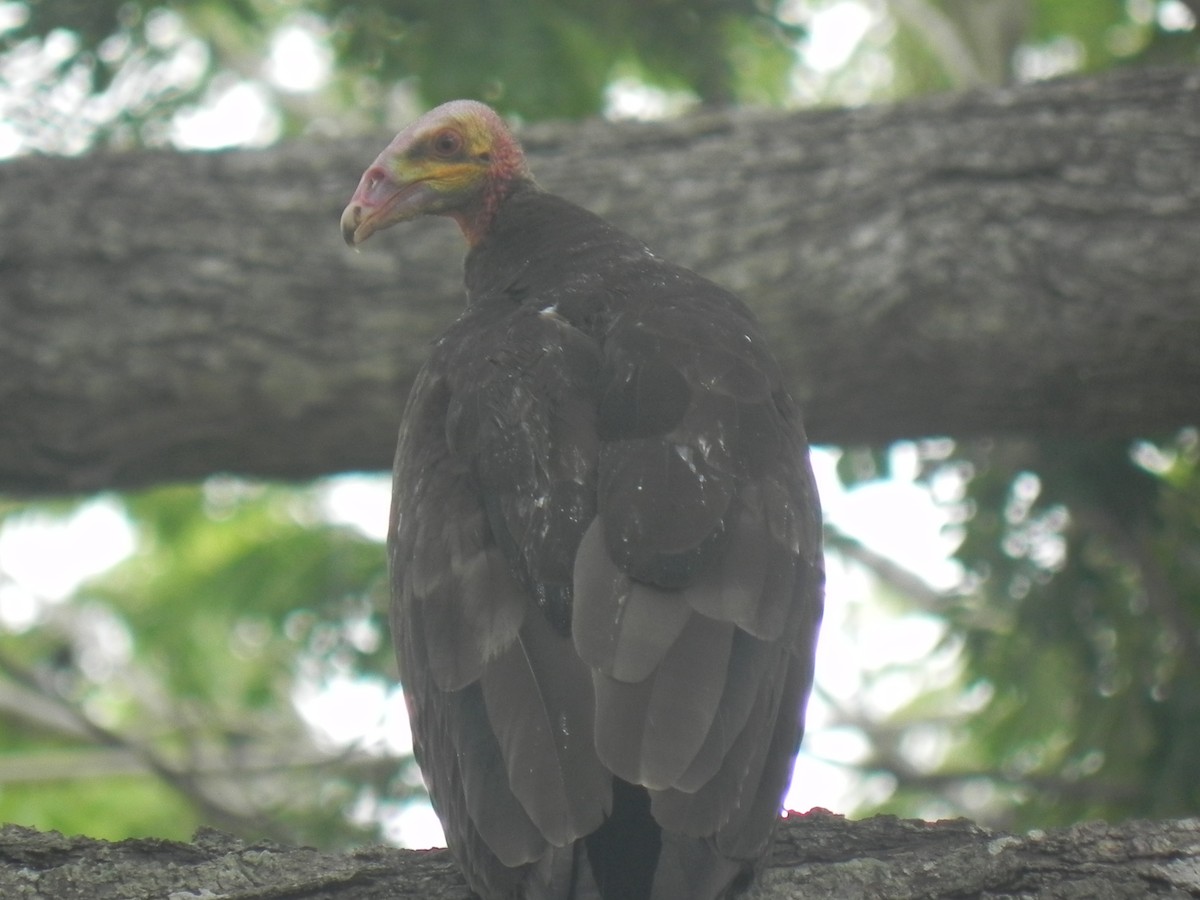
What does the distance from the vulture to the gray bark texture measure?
0.17m

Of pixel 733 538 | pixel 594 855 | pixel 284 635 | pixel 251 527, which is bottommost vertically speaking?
pixel 594 855

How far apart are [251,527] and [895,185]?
4.40 metres

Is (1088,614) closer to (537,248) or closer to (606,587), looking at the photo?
(537,248)

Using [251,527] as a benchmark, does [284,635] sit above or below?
below

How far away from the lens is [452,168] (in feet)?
16.8

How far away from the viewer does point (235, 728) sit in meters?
8.77

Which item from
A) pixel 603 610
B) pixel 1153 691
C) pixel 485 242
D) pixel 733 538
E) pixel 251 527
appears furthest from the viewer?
pixel 251 527

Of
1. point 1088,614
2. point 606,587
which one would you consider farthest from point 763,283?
point 1088,614

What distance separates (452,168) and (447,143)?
91 mm

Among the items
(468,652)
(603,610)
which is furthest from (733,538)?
(468,652)

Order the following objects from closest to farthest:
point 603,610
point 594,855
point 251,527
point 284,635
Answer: point 594,855
point 603,610
point 284,635
point 251,527

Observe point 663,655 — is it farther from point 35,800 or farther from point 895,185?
point 35,800

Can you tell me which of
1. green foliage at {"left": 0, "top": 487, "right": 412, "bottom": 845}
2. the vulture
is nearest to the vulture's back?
the vulture

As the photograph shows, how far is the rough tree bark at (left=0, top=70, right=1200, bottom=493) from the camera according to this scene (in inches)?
198
